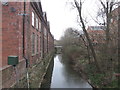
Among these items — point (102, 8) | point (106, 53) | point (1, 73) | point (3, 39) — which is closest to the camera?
point (1, 73)

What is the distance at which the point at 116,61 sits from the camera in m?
10.0

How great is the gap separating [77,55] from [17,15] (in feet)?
52.4

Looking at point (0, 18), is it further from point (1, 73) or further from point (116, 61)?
point (116, 61)

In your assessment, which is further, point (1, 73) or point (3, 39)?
point (3, 39)

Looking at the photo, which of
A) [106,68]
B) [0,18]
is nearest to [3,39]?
[0,18]

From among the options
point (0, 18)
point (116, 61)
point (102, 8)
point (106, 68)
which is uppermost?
point (102, 8)

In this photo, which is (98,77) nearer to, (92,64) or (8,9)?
(92,64)

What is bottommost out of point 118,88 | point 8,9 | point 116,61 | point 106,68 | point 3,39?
point 118,88

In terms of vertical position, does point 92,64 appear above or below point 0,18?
below

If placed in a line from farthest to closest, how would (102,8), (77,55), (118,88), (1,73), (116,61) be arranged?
(77,55), (102,8), (116,61), (118,88), (1,73)

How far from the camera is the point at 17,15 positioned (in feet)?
24.6

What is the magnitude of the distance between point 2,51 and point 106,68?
816 cm

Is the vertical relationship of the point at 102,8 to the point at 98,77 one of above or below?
above

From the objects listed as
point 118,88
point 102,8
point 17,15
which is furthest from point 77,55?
point 17,15
